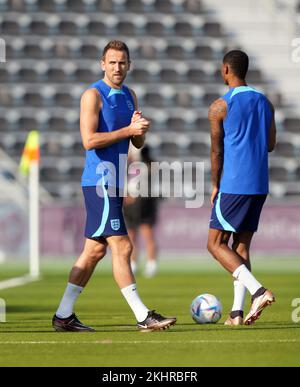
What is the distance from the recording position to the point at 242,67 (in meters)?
8.75

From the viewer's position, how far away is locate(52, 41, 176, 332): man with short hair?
8.27 metres

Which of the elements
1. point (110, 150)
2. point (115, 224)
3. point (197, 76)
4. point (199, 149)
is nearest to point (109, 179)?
point (110, 150)

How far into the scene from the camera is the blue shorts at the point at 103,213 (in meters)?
8.29

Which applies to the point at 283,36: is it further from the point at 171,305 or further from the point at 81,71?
the point at 171,305

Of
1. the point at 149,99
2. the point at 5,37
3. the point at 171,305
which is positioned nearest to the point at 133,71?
the point at 149,99

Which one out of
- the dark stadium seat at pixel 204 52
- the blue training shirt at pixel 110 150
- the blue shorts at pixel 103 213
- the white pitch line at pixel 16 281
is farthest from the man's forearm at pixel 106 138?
the dark stadium seat at pixel 204 52

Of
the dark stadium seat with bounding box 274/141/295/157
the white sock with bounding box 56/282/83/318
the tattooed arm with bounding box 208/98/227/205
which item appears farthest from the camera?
the dark stadium seat with bounding box 274/141/295/157

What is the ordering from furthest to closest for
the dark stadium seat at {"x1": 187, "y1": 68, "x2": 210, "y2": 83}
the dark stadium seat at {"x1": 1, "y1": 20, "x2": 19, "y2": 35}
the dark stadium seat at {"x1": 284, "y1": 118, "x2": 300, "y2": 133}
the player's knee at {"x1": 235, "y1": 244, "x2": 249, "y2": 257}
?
the dark stadium seat at {"x1": 1, "y1": 20, "x2": 19, "y2": 35} → the dark stadium seat at {"x1": 187, "y1": 68, "x2": 210, "y2": 83} → the dark stadium seat at {"x1": 284, "y1": 118, "x2": 300, "y2": 133} → the player's knee at {"x1": 235, "y1": 244, "x2": 249, "y2": 257}

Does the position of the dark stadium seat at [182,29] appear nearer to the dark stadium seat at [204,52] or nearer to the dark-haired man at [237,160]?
the dark stadium seat at [204,52]

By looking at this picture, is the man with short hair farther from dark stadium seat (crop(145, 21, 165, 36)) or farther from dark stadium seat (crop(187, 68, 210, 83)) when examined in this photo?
dark stadium seat (crop(145, 21, 165, 36))

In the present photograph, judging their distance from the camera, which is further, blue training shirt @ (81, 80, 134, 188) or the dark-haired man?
the dark-haired man

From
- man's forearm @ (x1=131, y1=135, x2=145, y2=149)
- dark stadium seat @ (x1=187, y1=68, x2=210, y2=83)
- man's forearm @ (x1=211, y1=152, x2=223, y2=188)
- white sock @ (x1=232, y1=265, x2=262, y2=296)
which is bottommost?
white sock @ (x1=232, y1=265, x2=262, y2=296)

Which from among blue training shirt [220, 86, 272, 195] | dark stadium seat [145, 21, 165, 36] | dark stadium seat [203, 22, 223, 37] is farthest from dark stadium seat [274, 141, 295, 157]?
blue training shirt [220, 86, 272, 195]

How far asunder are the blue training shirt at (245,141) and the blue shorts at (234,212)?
5cm
